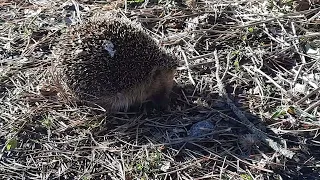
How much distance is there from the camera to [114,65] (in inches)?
190

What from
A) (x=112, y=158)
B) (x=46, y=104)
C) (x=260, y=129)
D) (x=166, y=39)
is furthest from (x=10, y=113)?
(x=260, y=129)

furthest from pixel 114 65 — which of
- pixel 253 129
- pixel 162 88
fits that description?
pixel 253 129

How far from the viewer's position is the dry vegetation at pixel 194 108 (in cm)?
449

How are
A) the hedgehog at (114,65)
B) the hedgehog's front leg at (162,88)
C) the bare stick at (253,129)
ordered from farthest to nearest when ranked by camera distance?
the hedgehog's front leg at (162,88) < the hedgehog at (114,65) < the bare stick at (253,129)

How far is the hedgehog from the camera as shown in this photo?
4.78 meters

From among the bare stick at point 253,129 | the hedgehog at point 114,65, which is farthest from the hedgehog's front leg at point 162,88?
the bare stick at point 253,129

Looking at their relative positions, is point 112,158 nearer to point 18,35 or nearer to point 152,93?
point 152,93

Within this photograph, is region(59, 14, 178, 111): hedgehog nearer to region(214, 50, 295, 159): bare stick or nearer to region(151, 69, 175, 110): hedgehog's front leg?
region(151, 69, 175, 110): hedgehog's front leg

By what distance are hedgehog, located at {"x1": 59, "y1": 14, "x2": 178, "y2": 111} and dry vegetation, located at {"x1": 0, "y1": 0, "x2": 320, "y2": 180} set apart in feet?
0.60

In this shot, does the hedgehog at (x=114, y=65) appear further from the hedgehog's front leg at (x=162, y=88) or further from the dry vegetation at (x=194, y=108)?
the dry vegetation at (x=194, y=108)

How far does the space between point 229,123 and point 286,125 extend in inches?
20.0

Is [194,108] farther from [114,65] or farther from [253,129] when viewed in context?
[114,65]

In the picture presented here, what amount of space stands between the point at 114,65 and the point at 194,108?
2.85 feet

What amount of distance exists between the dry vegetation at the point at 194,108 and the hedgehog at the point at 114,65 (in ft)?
0.60
